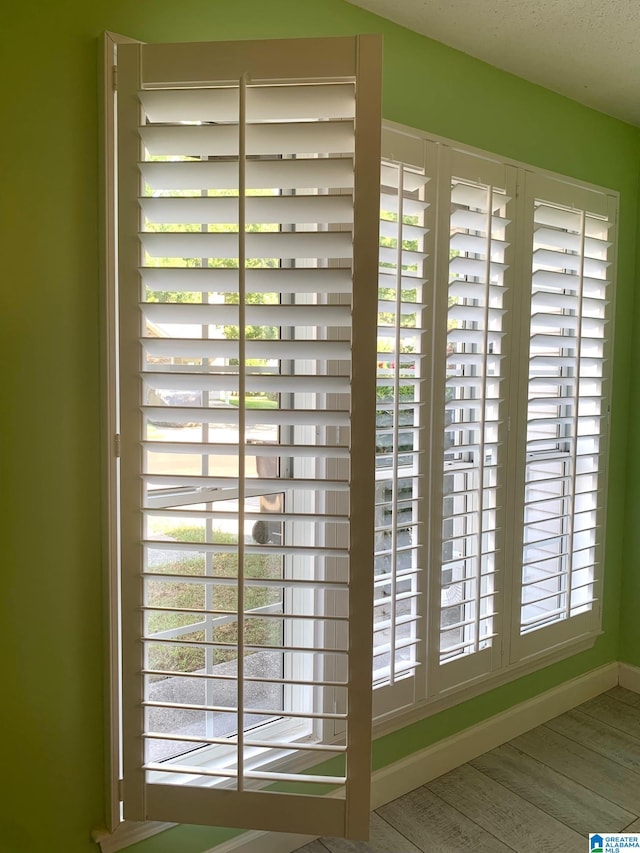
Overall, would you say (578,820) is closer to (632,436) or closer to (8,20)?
(632,436)

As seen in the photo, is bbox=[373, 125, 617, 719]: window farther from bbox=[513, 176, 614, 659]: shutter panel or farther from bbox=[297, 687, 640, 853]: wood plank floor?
bbox=[297, 687, 640, 853]: wood plank floor

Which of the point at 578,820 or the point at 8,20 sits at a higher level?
the point at 8,20

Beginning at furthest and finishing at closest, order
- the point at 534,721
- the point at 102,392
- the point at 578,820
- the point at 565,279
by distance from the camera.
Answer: the point at 534,721, the point at 565,279, the point at 578,820, the point at 102,392

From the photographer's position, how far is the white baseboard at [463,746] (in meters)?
1.83

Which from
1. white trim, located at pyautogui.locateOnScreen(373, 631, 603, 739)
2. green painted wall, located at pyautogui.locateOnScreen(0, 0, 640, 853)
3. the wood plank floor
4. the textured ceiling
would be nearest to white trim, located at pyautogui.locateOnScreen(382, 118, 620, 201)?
the textured ceiling

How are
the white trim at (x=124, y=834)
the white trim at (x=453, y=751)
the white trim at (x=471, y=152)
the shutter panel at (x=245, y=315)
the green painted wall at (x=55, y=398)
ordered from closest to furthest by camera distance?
the shutter panel at (x=245, y=315), the green painted wall at (x=55, y=398), the white trim at (x=124, y=834), the white trim at (x=453, y=751), the white trim at (x=471, y=152)

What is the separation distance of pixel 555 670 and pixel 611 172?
2068 millimetres

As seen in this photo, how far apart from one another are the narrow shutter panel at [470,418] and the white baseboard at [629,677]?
0.97 metres

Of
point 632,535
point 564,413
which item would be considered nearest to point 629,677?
point 632,535

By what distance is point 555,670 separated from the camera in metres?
2.63

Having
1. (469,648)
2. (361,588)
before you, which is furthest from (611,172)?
(361,588)

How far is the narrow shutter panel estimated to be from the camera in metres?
2.02

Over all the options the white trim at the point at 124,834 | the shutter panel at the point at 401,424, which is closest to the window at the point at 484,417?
the shutter panel at the point at 401,424

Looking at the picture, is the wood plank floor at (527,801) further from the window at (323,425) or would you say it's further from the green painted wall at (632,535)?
the green painted wall at (632,535)
